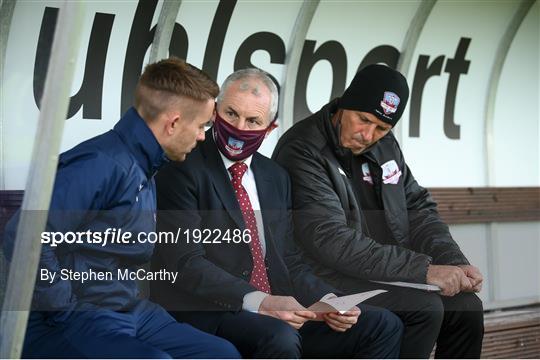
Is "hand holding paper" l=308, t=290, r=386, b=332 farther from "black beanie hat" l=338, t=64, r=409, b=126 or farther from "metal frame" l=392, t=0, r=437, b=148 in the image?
"metal frame" l=392, t=0, r=437, b=148

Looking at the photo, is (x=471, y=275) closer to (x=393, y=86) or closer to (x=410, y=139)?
(x=393, y=86)

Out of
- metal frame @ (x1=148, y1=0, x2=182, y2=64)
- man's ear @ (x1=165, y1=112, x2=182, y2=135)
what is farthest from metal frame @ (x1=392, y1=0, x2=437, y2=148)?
man's ear @ (x1=165, y1=112, x2=182, y2=135)

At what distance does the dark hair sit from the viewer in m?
3.47

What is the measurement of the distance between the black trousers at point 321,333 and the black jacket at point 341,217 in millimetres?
218

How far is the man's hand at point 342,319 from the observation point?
153 inches

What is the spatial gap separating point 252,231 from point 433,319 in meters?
0.85

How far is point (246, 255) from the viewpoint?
153 inches

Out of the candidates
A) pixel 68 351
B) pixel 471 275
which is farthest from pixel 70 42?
pixel 471 275

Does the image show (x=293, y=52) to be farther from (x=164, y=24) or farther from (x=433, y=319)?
(x=433, y=319)

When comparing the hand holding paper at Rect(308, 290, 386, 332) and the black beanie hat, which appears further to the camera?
the black beanie hat

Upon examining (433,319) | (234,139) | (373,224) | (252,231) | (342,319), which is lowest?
(433,319)

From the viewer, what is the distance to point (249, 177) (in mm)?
4043

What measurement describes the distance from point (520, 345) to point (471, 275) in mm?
1664

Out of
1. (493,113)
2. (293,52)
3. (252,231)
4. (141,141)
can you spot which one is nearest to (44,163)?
(141,141)
